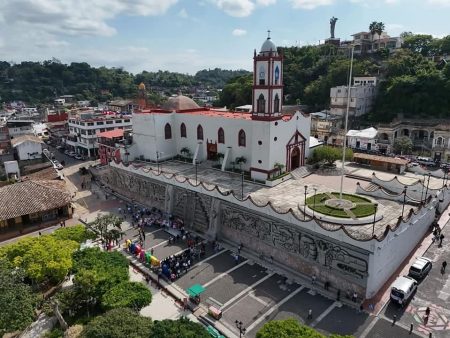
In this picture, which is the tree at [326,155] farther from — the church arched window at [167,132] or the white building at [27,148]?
the white building at [27,148]

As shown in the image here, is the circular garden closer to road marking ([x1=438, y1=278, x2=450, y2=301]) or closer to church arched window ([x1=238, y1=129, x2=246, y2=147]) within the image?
road marking ([x1=438, y1=278, x2=450, y2=301])

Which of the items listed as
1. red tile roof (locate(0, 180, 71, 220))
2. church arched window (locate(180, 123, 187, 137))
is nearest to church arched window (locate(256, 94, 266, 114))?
church arched window (locate(180, 123, 187, 137))

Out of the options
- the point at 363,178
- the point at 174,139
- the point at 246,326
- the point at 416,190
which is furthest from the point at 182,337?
the point at 174,139

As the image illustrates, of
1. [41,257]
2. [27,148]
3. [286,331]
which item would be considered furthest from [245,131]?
[27,148]

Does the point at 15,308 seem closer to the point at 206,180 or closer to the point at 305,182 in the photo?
the point at 206,180

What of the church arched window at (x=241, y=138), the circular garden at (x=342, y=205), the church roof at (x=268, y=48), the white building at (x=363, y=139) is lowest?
the circular garden at (x=342, y=205)

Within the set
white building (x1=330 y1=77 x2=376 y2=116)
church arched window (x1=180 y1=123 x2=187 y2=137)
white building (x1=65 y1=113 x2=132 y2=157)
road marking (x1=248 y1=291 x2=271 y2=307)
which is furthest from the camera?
white building (x1=330 y1=77 x2=376 y2=116)

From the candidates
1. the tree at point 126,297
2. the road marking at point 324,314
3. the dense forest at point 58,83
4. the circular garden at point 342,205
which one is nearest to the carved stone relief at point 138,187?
the circular garden at point 342,205
